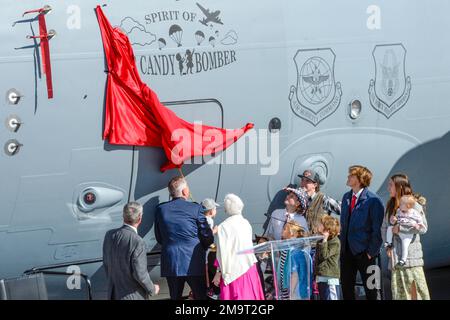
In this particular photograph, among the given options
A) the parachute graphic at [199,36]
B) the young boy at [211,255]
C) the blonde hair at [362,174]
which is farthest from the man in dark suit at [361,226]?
the parachute graphic at [199,36]

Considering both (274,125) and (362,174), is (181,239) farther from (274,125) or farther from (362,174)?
(362,174)

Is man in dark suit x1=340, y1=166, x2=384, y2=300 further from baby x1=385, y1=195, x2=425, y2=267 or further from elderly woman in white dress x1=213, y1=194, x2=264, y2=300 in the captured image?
elderly woman in white dress x1=213, y1=194, x2=264, y2=300

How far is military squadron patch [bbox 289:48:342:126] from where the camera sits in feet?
31.6

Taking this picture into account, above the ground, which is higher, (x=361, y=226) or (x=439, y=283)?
(x=361, y=226)

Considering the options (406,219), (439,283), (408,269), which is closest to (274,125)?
(406,219)

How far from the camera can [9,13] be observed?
8703mm

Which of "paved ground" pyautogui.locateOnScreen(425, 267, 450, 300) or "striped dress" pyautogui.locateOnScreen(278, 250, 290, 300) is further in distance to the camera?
"paved ground" pyautogui.locateOnScreen(425, 267, 450, 300)

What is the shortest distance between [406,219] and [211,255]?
1832 millimetres

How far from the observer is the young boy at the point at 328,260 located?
9156 mm

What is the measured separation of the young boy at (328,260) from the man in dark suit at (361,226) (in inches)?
14.8

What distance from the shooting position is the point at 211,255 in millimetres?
9469

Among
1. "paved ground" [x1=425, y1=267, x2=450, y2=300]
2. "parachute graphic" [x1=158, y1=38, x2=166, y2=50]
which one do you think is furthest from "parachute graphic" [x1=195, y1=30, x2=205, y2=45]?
"paved ground" [x1=425, y1=267, x2=450, y2=300]

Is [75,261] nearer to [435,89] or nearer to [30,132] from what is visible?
[30,132]

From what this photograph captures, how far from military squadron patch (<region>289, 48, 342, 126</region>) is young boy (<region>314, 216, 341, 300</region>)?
3.64ft
